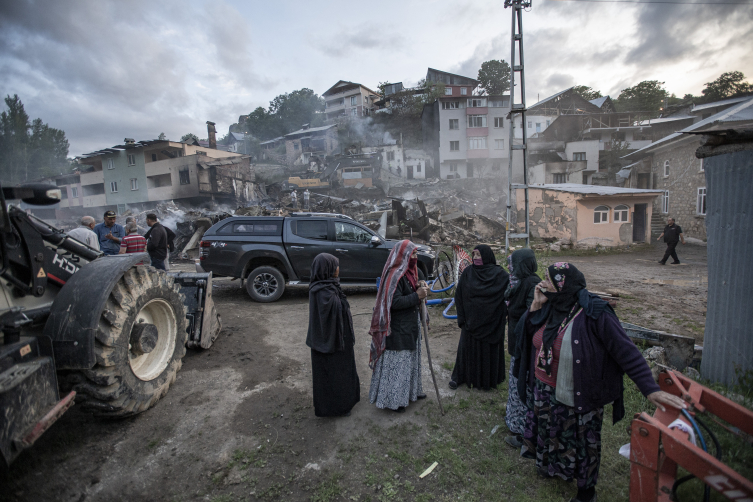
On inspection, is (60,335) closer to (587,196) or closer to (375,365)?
(375,365)

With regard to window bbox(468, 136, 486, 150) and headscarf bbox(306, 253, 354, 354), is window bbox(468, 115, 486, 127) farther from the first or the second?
headscarf bbox(306, 253, 354, 354)

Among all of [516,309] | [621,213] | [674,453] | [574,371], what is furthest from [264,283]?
[621,213]

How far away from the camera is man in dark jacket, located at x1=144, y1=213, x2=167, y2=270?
6.81m

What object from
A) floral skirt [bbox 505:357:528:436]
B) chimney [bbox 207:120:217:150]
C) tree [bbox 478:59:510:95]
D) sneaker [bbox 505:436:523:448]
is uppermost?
tree [bbox 478:59:510:95]

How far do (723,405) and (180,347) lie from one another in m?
4.65

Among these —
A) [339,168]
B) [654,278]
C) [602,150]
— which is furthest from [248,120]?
[654,278]

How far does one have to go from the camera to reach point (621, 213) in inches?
698

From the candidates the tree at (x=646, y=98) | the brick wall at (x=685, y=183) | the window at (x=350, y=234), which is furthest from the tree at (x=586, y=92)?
the window at (x=350, y=234)

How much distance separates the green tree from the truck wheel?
580cm

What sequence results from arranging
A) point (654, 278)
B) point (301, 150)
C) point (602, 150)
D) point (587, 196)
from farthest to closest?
point (301, 150) → point (602, 150) → point (587, 196) → point (654, 278)

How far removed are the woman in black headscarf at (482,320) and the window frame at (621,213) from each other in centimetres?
1730

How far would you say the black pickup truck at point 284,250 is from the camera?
7.72m

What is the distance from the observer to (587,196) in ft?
55.5

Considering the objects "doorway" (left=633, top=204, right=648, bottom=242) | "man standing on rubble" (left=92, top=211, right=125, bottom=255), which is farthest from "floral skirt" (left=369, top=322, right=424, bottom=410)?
"doorway" (left=633, top=204, right=648, bottom=242)
